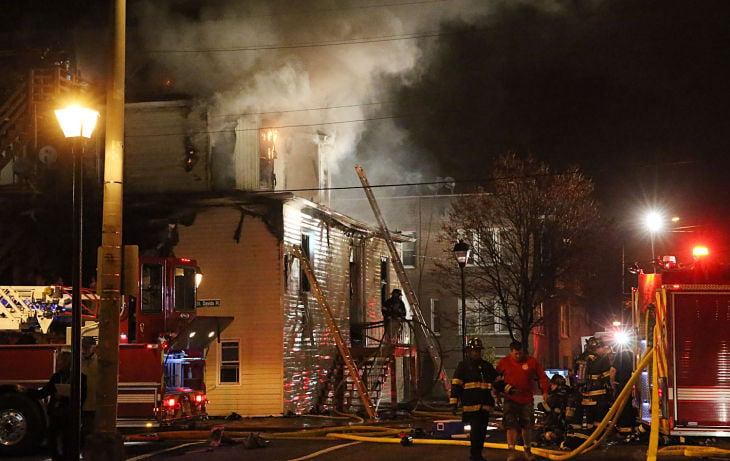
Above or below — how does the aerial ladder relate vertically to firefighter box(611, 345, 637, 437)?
above

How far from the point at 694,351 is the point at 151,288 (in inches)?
346

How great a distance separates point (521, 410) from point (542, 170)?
58.0 ft

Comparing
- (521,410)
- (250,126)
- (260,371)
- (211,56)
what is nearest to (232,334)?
(260,371)

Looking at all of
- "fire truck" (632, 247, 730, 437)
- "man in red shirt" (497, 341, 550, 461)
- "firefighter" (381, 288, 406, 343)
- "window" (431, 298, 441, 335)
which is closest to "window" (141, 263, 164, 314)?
"man in red shirt" (497, 341, 550, 461)

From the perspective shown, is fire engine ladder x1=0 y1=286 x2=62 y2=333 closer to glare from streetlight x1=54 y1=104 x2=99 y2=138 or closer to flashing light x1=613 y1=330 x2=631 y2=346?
glare from streetlight x1=54 y1=104 x2=99 y2=138

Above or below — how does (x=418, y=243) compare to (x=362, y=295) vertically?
above

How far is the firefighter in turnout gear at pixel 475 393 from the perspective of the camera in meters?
11.4

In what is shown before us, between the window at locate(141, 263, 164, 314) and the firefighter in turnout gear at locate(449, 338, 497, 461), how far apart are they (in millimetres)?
6215

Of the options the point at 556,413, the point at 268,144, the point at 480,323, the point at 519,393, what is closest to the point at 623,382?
the point at 556,413

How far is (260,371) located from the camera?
68.3ft

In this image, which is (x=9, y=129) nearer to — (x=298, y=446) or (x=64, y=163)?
(x=64, y=163)

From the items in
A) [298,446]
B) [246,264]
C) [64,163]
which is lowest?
[298,446]

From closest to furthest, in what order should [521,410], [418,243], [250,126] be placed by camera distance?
1. [521,410]
2. [250,126]
3. [418,243]

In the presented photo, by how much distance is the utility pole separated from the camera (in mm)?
10375
